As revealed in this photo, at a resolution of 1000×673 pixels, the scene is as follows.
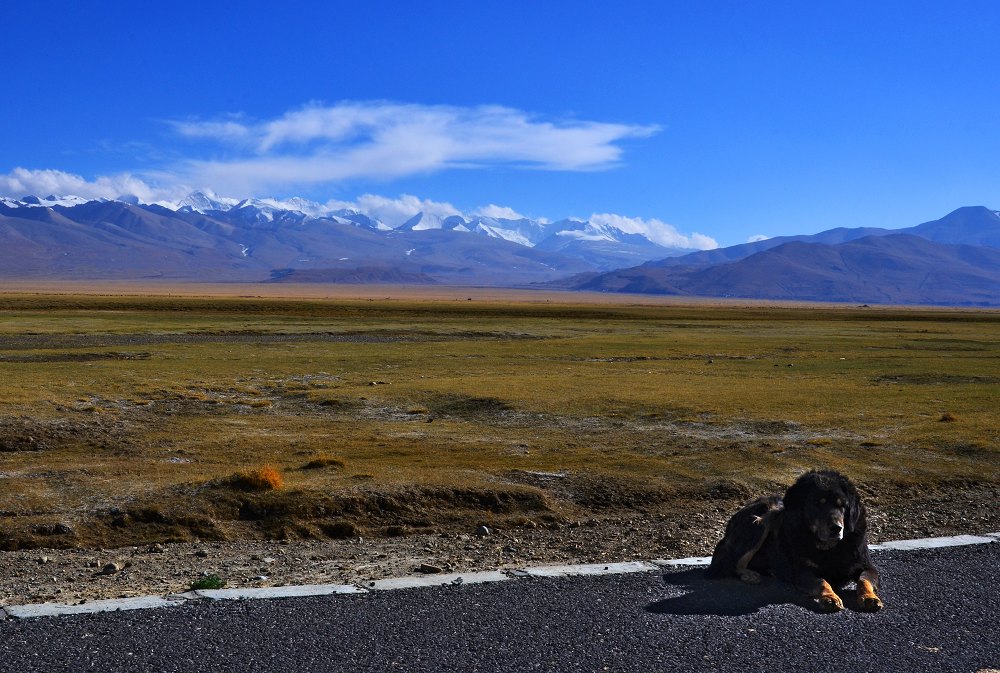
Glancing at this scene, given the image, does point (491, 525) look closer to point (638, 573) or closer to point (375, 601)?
point (638, 573)

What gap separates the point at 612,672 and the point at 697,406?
1829 cm

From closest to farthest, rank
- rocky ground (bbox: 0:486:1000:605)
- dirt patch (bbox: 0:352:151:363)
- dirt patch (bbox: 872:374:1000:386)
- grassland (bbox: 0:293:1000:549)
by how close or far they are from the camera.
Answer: rocky ground (bbox: 0:486:1000:605)
grassland (bbox: 0:293:1000:549)
dirt patch (bbox: 872:374:1000:386)
dirt patch (bbox: 0:352:151:363)

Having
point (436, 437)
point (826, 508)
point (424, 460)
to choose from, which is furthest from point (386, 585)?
point (436, 437)

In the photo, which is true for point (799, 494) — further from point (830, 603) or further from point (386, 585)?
point (386, 585)

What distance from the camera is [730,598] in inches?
333

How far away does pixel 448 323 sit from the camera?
7869 cm

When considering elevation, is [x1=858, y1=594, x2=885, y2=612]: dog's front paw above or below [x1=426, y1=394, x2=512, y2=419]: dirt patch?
above

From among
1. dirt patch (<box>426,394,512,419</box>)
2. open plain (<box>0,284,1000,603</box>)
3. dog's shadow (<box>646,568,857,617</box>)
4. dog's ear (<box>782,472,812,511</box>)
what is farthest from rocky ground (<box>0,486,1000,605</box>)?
dirt patch (<box>426,394,512,419</box>)

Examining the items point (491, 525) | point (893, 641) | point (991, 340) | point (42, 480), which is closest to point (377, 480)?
point (491, 525)

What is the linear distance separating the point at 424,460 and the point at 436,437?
9.59 ft

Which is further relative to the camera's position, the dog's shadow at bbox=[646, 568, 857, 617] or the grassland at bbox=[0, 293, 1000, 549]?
the grassland at bbox=[0, 293, 1000, 549]

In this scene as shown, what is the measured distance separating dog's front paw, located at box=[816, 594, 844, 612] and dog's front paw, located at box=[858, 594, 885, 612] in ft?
0.53

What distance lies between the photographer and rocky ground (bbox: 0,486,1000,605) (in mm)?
9359

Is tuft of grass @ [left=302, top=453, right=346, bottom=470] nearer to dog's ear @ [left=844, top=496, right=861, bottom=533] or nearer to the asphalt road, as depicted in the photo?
the asphalt road
